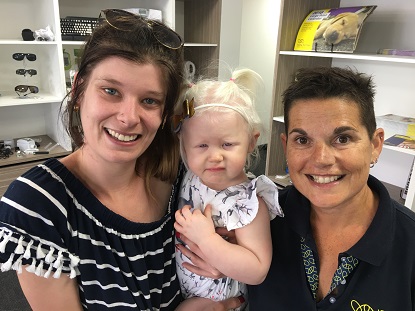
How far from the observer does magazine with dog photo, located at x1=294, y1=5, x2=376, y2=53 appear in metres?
2.30

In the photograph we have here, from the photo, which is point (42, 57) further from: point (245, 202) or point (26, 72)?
point (245, 202)

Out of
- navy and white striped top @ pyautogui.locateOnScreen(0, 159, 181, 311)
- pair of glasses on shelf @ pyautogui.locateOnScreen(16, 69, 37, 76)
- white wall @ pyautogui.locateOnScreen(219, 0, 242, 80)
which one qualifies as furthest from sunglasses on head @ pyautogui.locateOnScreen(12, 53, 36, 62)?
navy and white striped top @ pyautogui.locateOnScreen(0, 159, 181, 311)

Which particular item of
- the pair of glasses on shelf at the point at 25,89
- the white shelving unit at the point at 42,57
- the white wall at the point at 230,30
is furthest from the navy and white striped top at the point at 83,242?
the white wall at the point at 230,30

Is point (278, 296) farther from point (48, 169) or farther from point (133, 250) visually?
point (48, 169)

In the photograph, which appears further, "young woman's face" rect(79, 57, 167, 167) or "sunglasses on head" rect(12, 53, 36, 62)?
"sunglasses on head" rect(12, 53, 36, 62)

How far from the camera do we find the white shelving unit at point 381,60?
2305 mm

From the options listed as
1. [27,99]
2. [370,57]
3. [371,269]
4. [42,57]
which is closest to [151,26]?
[371,269]

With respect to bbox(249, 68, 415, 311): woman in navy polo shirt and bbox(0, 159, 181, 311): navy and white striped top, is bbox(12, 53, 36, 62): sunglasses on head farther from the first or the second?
bbox(249, 68, 415, 311): woman in navy polo shirt

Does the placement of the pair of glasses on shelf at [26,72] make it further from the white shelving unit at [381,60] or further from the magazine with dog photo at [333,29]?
the magazine with dog photo at [333,29]

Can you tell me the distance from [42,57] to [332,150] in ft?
9.04

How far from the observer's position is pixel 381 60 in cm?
214

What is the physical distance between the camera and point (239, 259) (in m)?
1.00

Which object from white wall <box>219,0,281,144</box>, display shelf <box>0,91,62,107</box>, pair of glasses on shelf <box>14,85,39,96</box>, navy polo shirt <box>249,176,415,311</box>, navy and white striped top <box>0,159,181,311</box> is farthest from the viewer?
white wall <box>219,0,281,144</box>

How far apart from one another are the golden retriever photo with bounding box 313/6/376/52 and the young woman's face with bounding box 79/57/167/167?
1.81 metres
